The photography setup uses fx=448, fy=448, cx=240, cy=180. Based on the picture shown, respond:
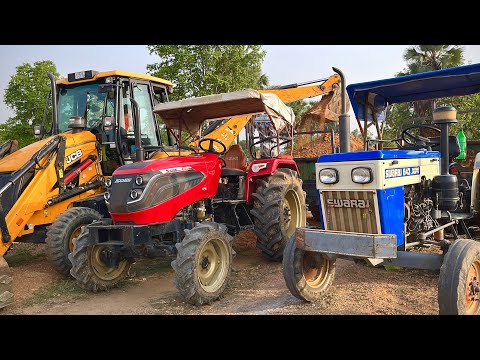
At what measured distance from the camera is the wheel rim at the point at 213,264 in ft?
16.9

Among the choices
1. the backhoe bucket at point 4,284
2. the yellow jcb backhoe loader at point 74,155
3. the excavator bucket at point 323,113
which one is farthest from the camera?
the excavator bucket at point 323,113

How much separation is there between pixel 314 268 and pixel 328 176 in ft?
3.94

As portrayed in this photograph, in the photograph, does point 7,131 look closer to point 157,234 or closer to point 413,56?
point 157,234

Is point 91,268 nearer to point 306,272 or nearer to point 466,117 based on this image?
point 306,272

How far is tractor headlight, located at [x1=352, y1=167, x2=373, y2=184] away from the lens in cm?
411

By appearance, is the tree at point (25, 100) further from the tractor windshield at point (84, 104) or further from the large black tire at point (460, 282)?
the large black tire at point (460, 282)

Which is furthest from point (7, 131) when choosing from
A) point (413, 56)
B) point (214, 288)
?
point (413, 56)

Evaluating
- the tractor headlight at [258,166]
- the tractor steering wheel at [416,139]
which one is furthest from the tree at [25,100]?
the tractor steering wheel at [416,139]

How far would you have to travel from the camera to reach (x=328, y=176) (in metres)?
4.45

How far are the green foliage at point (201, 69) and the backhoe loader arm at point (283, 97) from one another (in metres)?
6.51

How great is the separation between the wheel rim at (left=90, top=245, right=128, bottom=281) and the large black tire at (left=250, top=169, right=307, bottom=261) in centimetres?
205

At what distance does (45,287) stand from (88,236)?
4.12 ft

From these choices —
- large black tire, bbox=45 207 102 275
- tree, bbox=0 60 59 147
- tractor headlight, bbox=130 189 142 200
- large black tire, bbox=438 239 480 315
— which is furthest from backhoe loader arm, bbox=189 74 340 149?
tree, bbox=0 60 59 147

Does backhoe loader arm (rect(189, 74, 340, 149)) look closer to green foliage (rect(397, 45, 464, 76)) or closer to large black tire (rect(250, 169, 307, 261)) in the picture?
large black tire (rect(250, 169, 307, 261))
